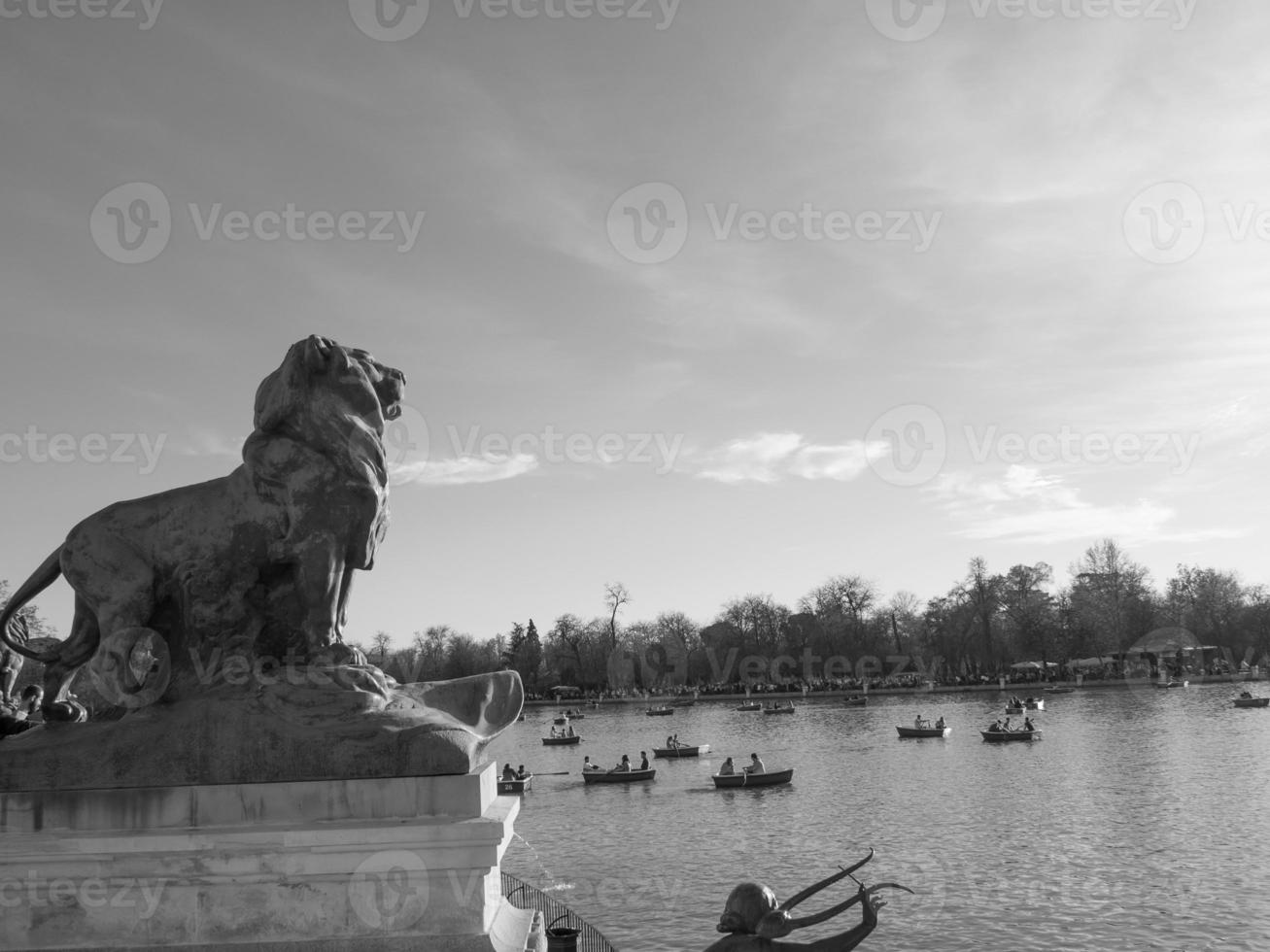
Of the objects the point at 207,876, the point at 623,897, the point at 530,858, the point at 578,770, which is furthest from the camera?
the point at 578,770

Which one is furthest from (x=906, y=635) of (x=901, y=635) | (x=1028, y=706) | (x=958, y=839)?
(x=958, y=839)

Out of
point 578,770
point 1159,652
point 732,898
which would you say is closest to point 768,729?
point 578,770

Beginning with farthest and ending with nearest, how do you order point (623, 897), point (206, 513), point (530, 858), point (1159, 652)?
point (1159, 652)
point (530, 858)
point (623, 897)
point (206, 513)

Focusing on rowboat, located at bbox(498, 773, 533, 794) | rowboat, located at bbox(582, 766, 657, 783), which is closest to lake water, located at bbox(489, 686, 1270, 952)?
rowboat, located at bbox(498, 773, 533, 794)

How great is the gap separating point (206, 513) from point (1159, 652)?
10060cm

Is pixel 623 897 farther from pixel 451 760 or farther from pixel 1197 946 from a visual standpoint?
pixel 451 760

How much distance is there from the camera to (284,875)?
455 centimetres

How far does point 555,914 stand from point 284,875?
13004 millimetres

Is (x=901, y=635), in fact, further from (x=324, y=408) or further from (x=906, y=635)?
(x=324, y=408)

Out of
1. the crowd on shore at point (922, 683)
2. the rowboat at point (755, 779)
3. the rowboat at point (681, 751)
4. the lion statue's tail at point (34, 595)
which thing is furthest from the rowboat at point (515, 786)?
the crowd on shore at point (922, 683)

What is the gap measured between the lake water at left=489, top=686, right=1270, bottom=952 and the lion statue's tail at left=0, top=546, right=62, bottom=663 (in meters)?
12.9

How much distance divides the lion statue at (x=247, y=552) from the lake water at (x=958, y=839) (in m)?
12.9

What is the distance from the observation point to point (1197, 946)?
15.8m

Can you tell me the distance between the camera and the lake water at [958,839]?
17.1 m
